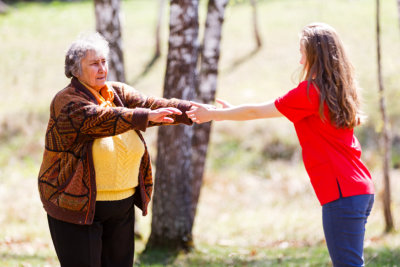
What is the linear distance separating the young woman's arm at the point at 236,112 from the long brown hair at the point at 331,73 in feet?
1.13

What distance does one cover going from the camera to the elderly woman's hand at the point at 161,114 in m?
3.79

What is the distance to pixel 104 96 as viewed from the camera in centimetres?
401

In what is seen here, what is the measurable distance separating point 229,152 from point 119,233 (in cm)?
987

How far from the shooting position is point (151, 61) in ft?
67.3

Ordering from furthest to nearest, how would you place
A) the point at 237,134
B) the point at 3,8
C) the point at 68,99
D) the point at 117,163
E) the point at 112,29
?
the point at 3,8
the point at 237,134
the point at 112,29
the point at 117,163
the point at 68,99

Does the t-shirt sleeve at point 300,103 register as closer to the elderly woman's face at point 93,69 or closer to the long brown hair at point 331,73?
the long brown hair at point 331,73

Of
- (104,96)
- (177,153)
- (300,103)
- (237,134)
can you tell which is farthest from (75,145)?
(237,134)

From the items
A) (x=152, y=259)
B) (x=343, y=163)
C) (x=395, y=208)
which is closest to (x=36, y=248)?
(x=152, y=259)

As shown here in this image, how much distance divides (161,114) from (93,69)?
21.7 inches

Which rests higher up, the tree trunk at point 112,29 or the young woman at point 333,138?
the tree trunk at point 112,29

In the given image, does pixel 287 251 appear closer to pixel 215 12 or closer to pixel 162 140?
pixel 162 140

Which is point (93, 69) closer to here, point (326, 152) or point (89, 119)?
point (89, 119)

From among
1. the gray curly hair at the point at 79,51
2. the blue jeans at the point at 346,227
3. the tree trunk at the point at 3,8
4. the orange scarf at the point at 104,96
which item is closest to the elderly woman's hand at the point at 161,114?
the orange scarf at the point at 104,96

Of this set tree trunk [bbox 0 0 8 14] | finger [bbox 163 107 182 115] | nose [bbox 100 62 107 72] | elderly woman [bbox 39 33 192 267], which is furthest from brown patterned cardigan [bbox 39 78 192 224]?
tree trunk [bbox 0 0 8 14]
